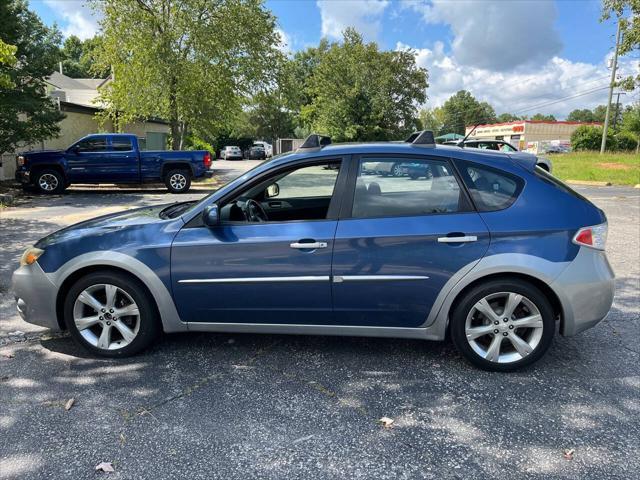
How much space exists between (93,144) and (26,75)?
261 centimetres

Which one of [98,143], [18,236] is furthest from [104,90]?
[18,236]

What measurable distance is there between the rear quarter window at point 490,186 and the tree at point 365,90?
3467cm

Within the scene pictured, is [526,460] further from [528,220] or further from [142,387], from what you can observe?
[142,387]

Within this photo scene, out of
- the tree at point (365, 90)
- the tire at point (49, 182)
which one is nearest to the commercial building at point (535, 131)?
the tree at point (365, 90)

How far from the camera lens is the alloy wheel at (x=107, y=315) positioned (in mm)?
3646

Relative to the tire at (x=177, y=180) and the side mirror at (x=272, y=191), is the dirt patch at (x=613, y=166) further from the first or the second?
the side mirror at (x=272, y=191)

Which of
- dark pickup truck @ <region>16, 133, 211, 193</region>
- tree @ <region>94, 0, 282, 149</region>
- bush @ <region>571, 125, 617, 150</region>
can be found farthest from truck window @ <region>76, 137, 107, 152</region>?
bush @ <region>571, 125, 617, 150</region>

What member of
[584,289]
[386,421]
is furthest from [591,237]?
[386,421]

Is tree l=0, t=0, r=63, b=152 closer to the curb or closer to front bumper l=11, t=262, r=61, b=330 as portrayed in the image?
front bumper l=11, t=262, r=61, b=330

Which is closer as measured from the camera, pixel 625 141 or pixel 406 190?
pixel 406 190

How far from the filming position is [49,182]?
47.5ft

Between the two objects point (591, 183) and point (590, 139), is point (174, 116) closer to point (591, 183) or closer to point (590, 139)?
point (591, 183)

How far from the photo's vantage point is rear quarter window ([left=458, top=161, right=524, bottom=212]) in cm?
344

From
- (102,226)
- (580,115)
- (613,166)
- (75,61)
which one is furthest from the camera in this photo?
(580,115)
